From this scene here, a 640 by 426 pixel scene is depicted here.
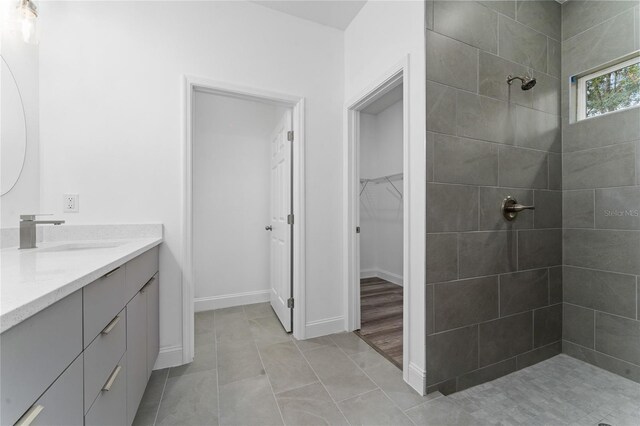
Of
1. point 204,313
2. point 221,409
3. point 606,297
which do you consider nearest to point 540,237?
point 606,297

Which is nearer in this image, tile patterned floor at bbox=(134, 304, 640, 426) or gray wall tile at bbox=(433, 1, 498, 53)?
tile patterned floor at bbox=(134, 304, 640, 426)

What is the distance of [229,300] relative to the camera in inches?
117

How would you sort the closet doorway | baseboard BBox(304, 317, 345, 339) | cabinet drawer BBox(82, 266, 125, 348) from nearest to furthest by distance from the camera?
cabinet drawer BBox(82, 266, 125, 348) < baseboard BBox(304, 317, 345, 339) < the closet doorway

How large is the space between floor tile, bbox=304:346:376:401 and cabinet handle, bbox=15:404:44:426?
1.35m

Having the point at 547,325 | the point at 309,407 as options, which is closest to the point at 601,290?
the point at 547,325

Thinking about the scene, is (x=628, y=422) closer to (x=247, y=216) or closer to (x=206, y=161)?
(x=247, y=216)

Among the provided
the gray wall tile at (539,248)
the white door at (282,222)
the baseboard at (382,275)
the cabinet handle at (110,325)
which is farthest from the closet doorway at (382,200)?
the cabinet handle at (110,325)

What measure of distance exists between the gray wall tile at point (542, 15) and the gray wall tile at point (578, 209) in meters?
1.23

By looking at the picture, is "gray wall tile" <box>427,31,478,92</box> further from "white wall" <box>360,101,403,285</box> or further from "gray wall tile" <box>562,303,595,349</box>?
"white wall" <box>360,101,403,285</box>

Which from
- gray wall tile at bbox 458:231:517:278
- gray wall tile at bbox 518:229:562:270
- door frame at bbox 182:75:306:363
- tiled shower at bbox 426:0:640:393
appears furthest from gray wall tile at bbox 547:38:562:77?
door frame at bbox 182:75:306:363

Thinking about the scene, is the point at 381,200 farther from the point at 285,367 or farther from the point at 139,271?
the point at 139,271

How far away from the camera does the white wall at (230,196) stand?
2895 mm

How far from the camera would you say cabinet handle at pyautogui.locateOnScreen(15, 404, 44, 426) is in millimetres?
516

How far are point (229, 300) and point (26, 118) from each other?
7.22ft
